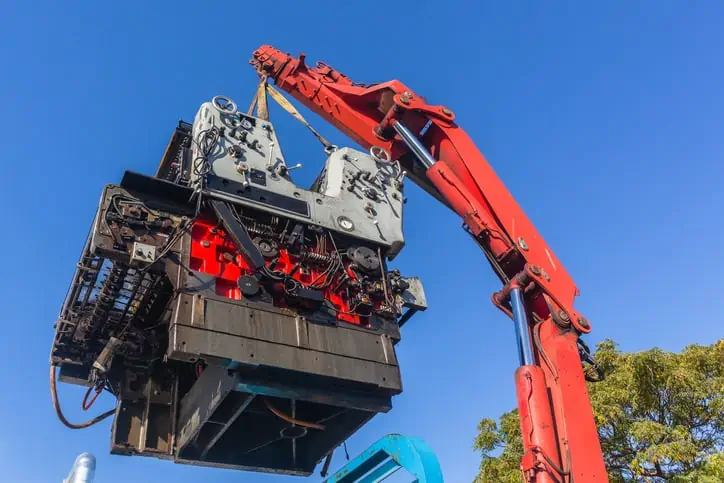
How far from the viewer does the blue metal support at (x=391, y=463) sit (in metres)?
6.57

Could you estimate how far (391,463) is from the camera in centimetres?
715

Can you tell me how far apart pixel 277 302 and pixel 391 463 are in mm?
3259

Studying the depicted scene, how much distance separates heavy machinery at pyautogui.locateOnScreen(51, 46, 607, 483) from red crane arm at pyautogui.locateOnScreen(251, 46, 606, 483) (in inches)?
1.2

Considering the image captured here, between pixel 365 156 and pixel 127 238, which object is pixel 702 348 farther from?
pixel 127 238

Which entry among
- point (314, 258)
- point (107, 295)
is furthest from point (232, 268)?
point (107, 295)

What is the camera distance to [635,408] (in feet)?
56.0

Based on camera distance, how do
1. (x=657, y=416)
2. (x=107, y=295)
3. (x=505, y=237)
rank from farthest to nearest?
(x=657, y=416) < (x=505, y=237) < (x=107, y=295)

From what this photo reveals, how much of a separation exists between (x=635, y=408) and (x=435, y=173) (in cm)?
988

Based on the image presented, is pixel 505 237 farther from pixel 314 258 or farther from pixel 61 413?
pixel 61 413

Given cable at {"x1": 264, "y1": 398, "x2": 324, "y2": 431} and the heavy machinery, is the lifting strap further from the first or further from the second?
cable at {"x1": 264, "y1": 398, "x2": 324, "y2": 431}

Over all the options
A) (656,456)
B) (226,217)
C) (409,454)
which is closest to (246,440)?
(226,217)

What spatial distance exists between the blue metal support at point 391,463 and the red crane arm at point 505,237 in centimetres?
176

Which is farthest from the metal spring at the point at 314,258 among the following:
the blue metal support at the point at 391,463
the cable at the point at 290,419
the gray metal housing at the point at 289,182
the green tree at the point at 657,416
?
the green tree at the point at 657,416

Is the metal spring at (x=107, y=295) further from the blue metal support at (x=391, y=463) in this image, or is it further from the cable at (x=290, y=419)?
the blue metal support at (x=391, y=463)
